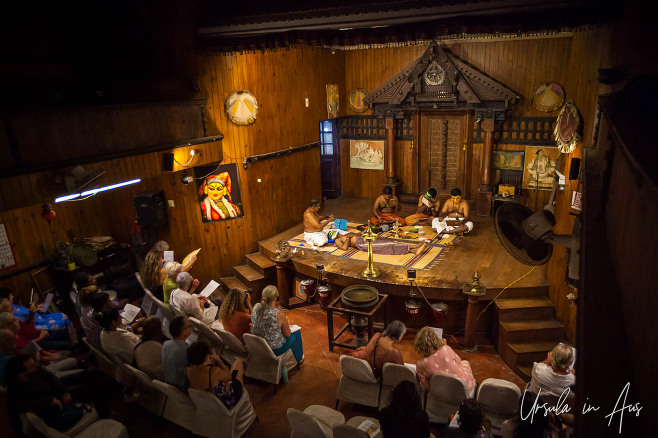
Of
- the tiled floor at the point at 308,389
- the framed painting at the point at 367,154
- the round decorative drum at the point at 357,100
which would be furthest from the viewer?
the framed painting at the point at 367,154

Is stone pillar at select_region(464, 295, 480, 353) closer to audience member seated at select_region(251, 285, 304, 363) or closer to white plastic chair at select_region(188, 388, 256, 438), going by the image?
audience member seated at select_region(251, 285, 304, 363)

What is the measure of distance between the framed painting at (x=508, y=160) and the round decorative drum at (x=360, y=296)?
5.23 m

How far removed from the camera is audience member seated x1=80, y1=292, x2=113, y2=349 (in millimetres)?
5297

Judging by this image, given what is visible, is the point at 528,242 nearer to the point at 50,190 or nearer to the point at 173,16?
the point at 50,190

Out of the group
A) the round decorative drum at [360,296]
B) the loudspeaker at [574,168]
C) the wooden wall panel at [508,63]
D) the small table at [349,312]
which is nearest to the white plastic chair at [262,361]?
the small table at [349,312]

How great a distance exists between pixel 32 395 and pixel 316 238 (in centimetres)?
515

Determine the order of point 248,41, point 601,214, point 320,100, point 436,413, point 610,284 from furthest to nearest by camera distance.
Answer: point 320,100 < point 248,41 < point 436,413 < point 601,214 < point 610,284

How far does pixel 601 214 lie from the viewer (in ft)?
8.32

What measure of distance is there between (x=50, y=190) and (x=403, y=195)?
8.04 m

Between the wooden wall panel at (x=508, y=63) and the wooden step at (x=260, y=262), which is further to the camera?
the wooden wall panel at (x=508, y=63)

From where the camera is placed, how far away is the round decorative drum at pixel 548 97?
8.88 metres

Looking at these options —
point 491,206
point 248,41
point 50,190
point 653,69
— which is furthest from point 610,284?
point 491,206

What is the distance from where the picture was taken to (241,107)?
8.27m

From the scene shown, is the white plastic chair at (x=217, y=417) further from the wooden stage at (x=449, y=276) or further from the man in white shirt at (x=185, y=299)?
the wooden stage at (x=449, y=276)
